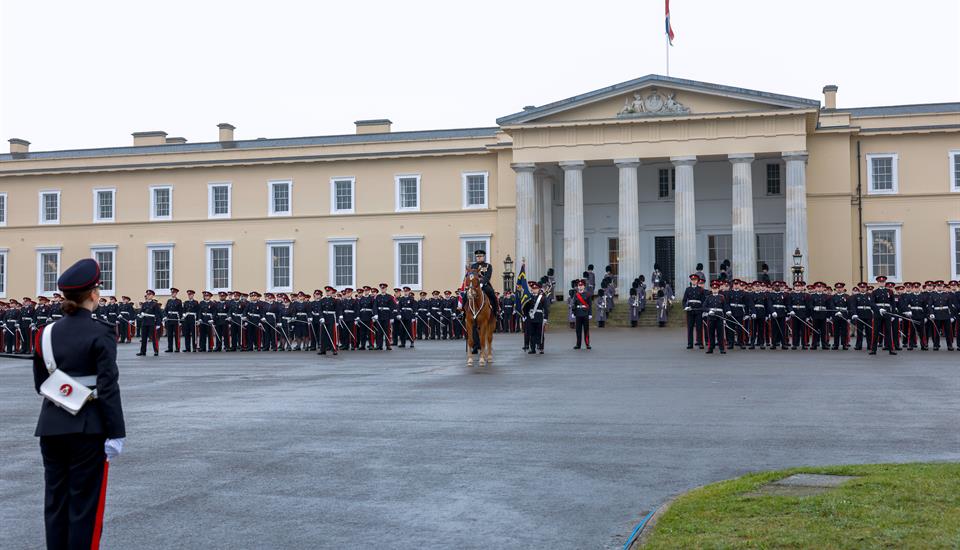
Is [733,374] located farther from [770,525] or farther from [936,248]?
[936,248]

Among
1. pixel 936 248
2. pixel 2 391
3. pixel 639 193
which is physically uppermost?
pixel 639 193

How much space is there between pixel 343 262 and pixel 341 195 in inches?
146

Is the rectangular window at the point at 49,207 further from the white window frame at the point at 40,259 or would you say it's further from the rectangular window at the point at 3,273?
the rectangular window at the point at 3,273

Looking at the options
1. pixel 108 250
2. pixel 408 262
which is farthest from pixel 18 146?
pixel 408 262

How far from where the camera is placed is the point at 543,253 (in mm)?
51406

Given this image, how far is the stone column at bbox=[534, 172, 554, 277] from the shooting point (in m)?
51.4

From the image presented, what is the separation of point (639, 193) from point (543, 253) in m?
5.95

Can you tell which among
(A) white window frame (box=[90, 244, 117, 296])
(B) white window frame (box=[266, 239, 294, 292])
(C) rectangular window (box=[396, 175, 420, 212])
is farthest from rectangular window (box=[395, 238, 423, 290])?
(A) white window frame (box=[90, 244, 117, 296])

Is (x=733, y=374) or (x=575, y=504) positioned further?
(x=733, y=374)

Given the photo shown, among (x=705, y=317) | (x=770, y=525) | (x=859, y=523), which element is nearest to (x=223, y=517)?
(x=770, y=525)

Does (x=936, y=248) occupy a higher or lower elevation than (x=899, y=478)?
higher

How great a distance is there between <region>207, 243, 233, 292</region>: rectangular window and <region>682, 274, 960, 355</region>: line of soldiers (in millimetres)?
33587

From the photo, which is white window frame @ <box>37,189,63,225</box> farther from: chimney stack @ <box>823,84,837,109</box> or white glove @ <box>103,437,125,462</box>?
white glove @ <box>103,437,125,462</box>

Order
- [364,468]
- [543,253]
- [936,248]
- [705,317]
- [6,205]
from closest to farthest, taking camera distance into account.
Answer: [364,468], [705,317], [936,248], [543,253], [6,205]
